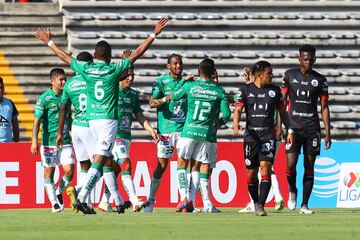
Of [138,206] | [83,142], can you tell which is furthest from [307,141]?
[83,142]

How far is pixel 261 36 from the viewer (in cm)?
2570

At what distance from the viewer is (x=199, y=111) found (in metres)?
16.8

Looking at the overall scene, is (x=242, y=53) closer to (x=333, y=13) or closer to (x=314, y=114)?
(x=333, y=13)

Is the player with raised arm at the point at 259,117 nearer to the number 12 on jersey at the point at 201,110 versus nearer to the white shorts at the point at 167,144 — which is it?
the number 12 on jersey at the point at 201,110

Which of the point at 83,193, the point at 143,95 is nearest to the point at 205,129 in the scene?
the point at 83,193

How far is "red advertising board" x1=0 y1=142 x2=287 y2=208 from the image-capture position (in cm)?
2014

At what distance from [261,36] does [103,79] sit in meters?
11.1

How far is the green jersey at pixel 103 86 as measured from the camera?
14.9 meters

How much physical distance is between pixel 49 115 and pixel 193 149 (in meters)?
2.21

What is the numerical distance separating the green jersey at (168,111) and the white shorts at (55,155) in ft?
4.36

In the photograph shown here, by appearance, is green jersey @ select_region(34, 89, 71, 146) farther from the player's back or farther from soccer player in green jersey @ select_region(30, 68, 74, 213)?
the player's back

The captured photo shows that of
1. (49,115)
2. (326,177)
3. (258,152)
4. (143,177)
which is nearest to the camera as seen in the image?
(258,152)

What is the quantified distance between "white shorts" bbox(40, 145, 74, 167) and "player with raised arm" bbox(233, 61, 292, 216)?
10.0 feet

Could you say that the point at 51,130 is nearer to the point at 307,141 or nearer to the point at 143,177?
the point at 143,177
